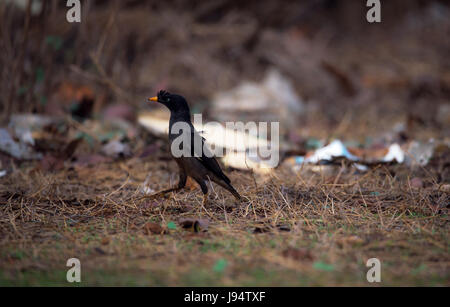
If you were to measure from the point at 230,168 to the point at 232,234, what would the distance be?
1.78 metres

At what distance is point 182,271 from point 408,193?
6.85 feet

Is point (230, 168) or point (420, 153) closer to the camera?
point (230, 168)

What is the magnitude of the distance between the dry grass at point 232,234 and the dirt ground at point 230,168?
0.04 feet

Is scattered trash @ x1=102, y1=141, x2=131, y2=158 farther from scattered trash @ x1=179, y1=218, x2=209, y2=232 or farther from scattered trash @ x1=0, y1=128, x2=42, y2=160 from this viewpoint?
scattered trash @ x1=179, y1=218, x2=209, y2=232

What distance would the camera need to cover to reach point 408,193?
11.5 feet

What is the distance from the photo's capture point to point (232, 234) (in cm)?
273


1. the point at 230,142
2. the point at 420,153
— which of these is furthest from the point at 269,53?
the point at 420,153

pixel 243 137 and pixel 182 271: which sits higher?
pixel 243 137

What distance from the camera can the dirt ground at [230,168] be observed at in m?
2.33

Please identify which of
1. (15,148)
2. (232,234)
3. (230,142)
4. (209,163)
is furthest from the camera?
(230,142)

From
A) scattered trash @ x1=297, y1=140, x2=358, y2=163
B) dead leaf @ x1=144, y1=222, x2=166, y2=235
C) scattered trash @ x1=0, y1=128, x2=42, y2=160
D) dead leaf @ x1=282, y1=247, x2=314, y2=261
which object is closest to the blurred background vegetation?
A: scattered trash @ x1=0, y1=128, x2=42, y2=160

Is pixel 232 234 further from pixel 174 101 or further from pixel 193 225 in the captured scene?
pixel 174 101
